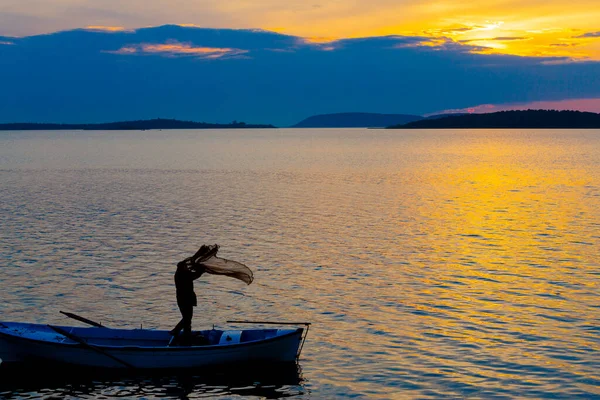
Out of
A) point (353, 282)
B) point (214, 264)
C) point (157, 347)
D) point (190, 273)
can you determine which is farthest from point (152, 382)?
point (353, 282)

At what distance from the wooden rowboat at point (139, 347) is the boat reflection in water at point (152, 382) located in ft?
0.84

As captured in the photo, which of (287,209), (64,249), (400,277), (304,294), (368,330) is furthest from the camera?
(287,209)

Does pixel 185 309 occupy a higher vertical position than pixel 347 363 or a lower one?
higher

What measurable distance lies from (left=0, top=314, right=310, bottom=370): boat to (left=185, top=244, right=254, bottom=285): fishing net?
1.80m

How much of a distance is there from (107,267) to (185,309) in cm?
1532

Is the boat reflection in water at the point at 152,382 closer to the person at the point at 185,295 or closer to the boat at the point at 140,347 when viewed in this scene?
the boat at the point at 140,347

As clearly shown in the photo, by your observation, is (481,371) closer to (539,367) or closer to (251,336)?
(539,367)

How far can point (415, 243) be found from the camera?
145 feet

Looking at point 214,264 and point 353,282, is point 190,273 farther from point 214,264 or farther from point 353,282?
point 353,282

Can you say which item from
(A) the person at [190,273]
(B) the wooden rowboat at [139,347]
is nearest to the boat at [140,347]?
(B) the wooden rowboat at [139,347]

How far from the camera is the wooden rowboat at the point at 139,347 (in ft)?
72.1

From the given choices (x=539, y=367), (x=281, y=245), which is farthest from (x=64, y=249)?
(x=539, y=367)

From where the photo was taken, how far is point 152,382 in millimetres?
21688

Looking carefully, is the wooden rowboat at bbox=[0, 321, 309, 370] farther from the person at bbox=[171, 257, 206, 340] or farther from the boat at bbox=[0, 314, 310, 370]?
the person at bbox=[171, 257, 206, 340]
